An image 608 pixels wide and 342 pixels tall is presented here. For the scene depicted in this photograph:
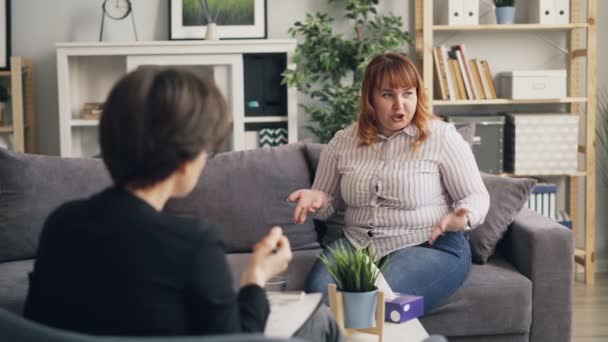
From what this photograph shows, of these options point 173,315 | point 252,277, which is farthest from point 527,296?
point 173,315

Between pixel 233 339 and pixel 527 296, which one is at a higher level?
pixel 233 339

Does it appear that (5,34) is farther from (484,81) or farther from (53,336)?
(53,336)

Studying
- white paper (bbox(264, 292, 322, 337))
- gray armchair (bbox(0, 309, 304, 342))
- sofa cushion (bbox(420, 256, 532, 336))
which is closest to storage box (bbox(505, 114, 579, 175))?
sofa cushion (bbox(420, 256, 532, 336))

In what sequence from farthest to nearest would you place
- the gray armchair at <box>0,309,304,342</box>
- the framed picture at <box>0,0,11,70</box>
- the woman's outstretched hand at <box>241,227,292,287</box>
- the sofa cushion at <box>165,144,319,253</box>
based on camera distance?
1. the framed picture at <box>0,0,11,70</box>
2. the sofa cushion at <box>165,144,319,253</box>
3. the woman's outstretched hand at <box>241,227,292,287</box>
4. the gray armchair at <box>0,309,304,342</box>

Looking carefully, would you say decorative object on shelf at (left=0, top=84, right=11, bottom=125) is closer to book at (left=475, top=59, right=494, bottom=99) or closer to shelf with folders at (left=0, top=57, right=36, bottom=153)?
shelf with folders at (left=0, top=57, right=36, bottom=153)

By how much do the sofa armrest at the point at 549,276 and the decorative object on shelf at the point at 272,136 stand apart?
1859 millimetres

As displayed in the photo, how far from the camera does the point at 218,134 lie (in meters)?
1.37

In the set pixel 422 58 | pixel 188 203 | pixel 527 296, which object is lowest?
pixel 527 296

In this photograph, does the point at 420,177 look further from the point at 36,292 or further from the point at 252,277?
the point at 36,292

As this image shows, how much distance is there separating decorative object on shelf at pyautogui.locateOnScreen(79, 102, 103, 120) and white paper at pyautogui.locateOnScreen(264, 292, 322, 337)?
→ 112 inches

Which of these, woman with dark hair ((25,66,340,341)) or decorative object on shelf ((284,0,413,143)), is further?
decorative object on shelf ((284,0,413,143))

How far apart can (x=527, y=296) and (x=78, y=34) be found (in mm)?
2887

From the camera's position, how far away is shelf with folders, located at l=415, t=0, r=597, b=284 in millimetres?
4449

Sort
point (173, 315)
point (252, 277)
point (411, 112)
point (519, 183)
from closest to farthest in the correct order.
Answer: point (173, 315) → point (252, 277) → point (411, 112) → point (519, 183)
